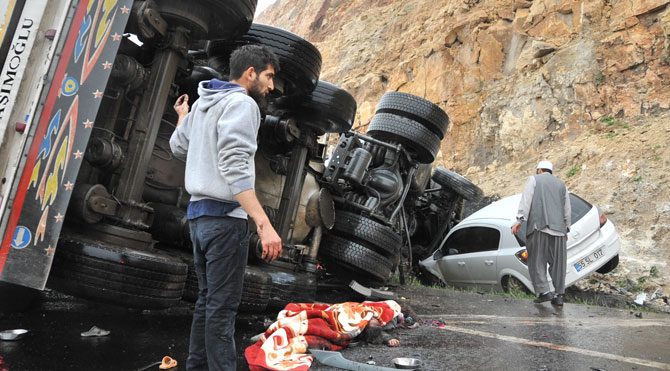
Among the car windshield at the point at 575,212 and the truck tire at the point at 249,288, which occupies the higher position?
the car windshield at the point at 575,212

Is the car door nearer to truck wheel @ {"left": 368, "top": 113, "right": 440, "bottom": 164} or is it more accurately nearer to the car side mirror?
the car side mirror

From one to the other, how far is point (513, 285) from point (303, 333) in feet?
21.6

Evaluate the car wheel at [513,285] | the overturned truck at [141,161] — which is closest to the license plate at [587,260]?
the car wheel at [513,285]

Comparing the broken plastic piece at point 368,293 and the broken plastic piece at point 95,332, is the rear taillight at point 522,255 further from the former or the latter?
the broken plastic piece at point 95,332

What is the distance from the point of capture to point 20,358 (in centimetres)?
250

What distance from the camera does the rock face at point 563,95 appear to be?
13594 millimetres

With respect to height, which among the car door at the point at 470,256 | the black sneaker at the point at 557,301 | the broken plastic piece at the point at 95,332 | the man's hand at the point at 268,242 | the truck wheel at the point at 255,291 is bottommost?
the broken plastic piece at the point at 95,332

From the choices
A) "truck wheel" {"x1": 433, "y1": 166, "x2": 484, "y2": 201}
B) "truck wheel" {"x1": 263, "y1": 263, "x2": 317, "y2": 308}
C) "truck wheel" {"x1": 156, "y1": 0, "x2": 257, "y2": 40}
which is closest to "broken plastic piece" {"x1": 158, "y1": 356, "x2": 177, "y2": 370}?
"truck wheel" {"x1": 263, "y1": 263, "x2": 317, "y2": 308}

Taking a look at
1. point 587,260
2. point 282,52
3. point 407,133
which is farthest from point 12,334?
point 587,260

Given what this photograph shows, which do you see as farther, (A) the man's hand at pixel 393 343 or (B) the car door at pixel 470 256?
(B) the car door at pixel 470 256

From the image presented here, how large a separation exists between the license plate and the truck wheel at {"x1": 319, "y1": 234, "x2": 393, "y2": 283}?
370 centimetres

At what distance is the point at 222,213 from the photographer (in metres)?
2.26

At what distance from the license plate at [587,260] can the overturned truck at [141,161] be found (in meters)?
3.58

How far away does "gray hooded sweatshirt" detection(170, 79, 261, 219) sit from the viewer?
7.18ft
